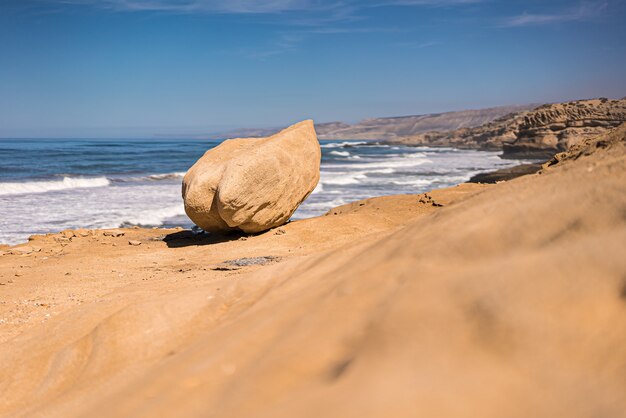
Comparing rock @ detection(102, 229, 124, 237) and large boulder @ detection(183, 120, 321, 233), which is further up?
large boulder @ detection(183, 120, 321, 233)

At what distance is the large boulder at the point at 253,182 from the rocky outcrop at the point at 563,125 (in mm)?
22047

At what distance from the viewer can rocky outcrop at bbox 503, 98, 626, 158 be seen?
2634 centimetres

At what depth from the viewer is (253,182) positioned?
22.1 ft

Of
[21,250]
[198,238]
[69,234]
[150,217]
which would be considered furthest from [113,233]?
[150,217]

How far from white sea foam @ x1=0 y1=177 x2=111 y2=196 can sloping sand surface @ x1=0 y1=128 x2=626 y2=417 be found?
16750mm

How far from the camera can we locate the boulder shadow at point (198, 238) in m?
7.50

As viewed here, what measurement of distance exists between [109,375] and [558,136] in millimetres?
30287

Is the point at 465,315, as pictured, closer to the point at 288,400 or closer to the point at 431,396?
the point at 431,396

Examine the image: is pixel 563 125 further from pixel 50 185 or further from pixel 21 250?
pixel 21 250

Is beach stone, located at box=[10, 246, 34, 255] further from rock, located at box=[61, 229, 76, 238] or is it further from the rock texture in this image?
the rock texture

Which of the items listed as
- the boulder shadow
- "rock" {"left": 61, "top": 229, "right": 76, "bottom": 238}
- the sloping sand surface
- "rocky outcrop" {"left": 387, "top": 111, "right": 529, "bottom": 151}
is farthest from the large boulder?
"rocky outcrop" {"left": 387, "top": 111, "right": 529, "bottom": 151}

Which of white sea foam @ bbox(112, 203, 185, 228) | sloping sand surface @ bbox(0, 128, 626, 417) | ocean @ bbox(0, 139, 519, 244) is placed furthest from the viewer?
ocean @ bbox(0, 139, 519, 244)

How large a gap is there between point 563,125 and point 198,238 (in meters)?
26.8

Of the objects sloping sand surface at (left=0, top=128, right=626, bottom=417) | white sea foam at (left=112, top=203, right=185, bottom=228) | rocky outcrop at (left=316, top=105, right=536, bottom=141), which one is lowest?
white sea foam at (left=112, top=203, right=185, bottom=228)
